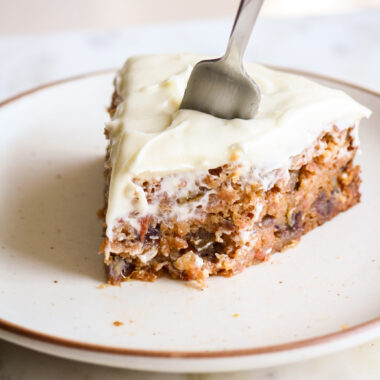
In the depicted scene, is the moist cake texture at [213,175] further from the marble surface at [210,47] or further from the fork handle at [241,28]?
the marble surface at [210,47]

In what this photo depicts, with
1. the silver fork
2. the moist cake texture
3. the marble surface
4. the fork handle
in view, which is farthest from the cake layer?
the marble surface

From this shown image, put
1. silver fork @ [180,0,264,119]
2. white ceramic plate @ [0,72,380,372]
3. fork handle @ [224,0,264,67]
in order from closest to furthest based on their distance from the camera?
white ceramic plate @ [0,72,380,372] → fork handle @ [224,0,264,67] → silver fork @ [180,0,264,119]

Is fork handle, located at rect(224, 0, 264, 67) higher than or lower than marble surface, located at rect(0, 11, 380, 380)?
higher

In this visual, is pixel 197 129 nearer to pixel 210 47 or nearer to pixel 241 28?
pixel 241 28

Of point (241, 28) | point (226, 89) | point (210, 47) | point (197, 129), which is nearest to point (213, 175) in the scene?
point (197, 129)

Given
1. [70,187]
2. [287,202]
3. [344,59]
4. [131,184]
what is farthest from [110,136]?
[344,59]

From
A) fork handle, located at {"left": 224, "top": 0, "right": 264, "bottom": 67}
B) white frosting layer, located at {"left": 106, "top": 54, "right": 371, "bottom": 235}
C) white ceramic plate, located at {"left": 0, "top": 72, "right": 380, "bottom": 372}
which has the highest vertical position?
fork handle, located at {"left": 224, "top": 0, "right": 264, "bottom": 67}

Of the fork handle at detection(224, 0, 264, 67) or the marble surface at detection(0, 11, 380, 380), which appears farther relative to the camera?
the marble surface at detection(0, 11, 380, 380)

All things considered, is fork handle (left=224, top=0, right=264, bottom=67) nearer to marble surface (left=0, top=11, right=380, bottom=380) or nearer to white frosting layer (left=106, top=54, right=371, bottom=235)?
white frosting layer (left=106, top=54, right=371, bottom=235)

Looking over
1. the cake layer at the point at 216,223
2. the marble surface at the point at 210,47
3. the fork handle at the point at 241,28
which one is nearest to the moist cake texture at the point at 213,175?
the cake layer at the point at 216,223
